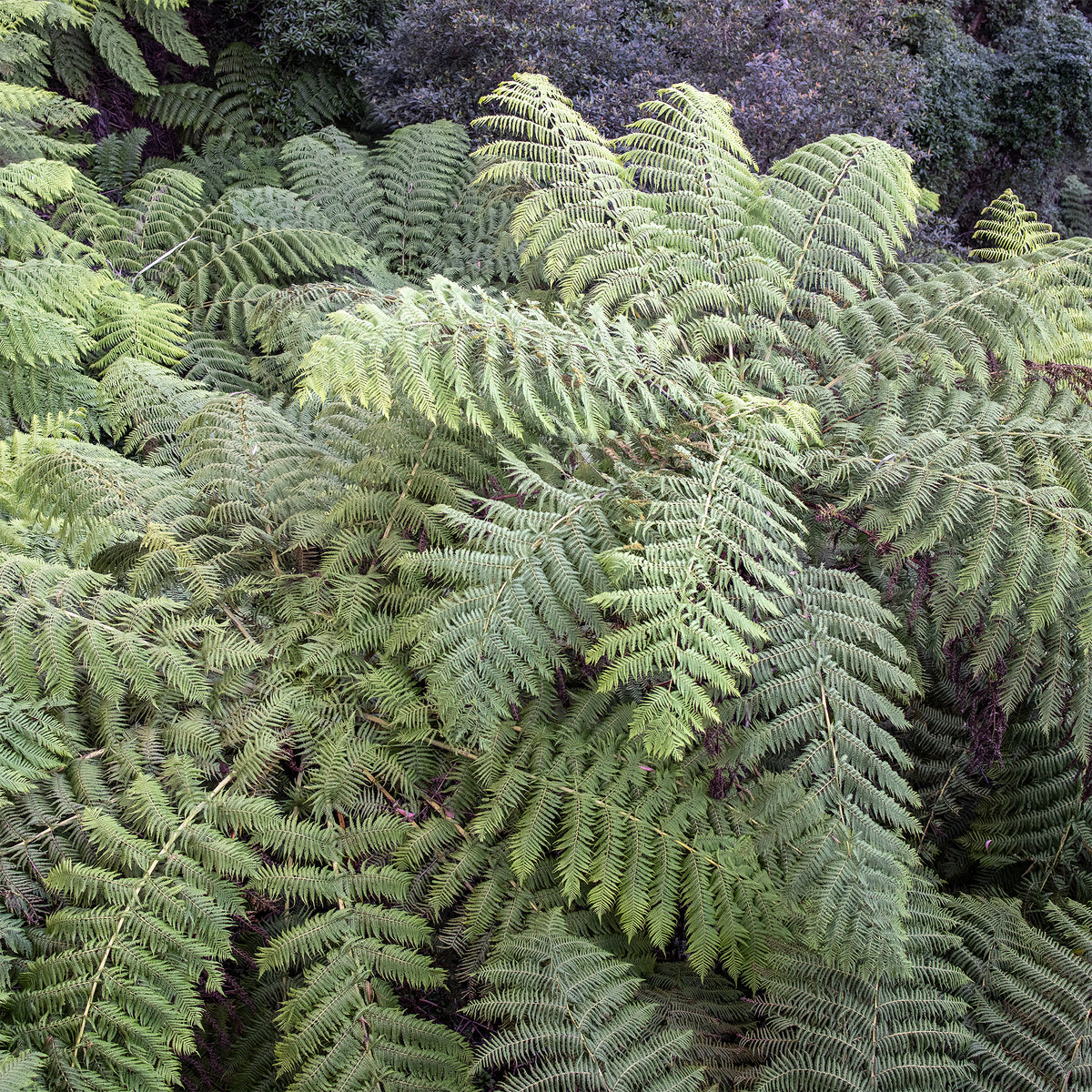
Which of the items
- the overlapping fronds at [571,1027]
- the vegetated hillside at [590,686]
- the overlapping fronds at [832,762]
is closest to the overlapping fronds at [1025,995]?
the vegetated hillside at [590,686]

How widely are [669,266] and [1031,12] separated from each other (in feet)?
25.4

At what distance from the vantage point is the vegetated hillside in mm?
1709

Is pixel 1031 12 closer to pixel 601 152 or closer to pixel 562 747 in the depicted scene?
pixel 601 152

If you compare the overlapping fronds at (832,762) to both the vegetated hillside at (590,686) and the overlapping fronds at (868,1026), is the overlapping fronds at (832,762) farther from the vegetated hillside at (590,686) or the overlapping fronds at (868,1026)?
the overlapping fronds at (868,1026)

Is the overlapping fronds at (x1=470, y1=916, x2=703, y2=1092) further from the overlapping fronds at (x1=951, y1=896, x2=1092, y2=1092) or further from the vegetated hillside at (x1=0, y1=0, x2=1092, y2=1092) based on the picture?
the overlapping fronds at (x1=951, y1=896, x2=1092, y2=1092)

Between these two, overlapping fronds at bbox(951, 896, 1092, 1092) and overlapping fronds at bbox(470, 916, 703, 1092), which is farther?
overlapping fronds at bbox(951, 896, 1092, 1092)

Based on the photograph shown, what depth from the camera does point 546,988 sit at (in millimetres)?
1768

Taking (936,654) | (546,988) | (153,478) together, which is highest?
(153,478)

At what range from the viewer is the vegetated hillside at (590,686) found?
171 centimetres

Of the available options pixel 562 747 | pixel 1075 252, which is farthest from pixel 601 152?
pixel 562 747

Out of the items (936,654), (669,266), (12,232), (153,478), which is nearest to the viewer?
(936,654)

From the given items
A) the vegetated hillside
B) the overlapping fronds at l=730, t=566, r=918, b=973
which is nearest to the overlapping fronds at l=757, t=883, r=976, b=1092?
the vegetated hillside

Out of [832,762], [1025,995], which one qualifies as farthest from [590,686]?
[1025,995]

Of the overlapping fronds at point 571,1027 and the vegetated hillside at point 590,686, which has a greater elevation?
the vegetated hillside at point 590,686
